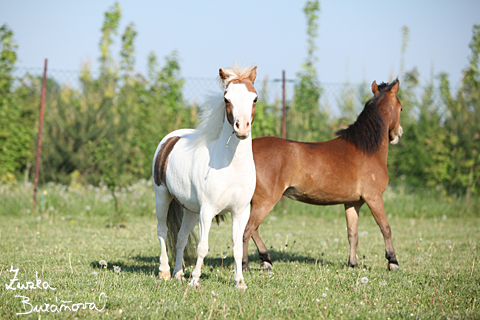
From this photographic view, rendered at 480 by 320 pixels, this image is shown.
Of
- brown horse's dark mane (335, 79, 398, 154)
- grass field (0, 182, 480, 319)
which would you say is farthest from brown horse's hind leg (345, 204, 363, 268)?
brown horse's dark mane (335, 79, 398, 154)

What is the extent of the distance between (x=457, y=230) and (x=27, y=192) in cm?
947

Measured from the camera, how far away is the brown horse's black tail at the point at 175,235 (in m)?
4.88

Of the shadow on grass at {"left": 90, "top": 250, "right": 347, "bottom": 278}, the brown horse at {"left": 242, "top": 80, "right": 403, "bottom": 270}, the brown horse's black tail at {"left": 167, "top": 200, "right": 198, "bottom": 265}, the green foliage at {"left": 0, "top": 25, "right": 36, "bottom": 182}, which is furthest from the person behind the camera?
the green foliage at {"left": 0, "top": 25, "right": 36, "bottom": 182}

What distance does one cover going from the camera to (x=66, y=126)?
11.6m

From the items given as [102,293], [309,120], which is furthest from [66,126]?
[102,293]

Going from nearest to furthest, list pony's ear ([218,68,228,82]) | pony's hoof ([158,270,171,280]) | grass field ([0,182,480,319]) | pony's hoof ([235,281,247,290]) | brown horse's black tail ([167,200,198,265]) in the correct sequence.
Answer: grass field ([0,182,480,319])
pony's ear ([218,68,228,82])
pony's hoof ([235,281,247,290])
pony's hoof ([158,270,171,280])
brown horse's black tail ([167,200,198,265])

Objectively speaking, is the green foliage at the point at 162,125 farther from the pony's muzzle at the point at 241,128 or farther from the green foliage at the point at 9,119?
the pony's muzzle at the point at 241,128

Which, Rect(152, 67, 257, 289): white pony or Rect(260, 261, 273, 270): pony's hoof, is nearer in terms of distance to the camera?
Rect(152, 67, 257, 289): white pony

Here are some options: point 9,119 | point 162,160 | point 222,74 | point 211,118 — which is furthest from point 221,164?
point 9,119

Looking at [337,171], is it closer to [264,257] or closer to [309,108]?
[264,257]

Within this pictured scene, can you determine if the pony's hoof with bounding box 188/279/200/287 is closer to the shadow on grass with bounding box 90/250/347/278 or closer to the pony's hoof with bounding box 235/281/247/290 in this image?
the pony's hoof with bounding box 235/281/247/290

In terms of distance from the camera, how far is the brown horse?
5215 mm

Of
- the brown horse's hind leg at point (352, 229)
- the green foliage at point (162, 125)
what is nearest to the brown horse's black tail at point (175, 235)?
the brown horse's hind leg at point (352, 229)

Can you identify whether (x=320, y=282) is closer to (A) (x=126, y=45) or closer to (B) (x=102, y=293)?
(B) (x=102, y=293)
